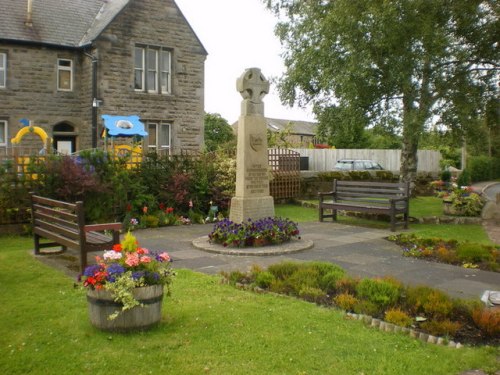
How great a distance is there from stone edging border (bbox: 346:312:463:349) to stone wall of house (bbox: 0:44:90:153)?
20.6 m

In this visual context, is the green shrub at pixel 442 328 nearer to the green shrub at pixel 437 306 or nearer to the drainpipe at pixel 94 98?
the green shrub at pixel 437 306

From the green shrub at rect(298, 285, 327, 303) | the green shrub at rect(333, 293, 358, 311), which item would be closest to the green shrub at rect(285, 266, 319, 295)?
the green shrub at rect(298, 285, 327, 303)

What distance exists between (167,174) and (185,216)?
4.47 ft

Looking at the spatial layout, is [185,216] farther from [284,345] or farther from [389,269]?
[284,345]

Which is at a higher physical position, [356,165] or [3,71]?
[3,71]

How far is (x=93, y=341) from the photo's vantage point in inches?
198

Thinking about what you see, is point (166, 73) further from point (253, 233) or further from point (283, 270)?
point (283, 270)

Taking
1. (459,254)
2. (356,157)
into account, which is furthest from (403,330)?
(356,157)

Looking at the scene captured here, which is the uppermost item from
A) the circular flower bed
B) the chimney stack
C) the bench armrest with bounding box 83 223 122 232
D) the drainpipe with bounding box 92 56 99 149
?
the chimney stack

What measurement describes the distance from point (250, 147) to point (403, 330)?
21.1 ft

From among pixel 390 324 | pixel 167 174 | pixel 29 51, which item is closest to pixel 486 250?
pixel 390 324

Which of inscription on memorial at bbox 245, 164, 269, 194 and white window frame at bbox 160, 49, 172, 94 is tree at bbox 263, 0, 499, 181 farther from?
white window frame at bbox 160, 49, 172, 94

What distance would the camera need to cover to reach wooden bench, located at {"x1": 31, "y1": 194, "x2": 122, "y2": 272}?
7.45 m

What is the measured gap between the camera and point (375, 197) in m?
14.5
